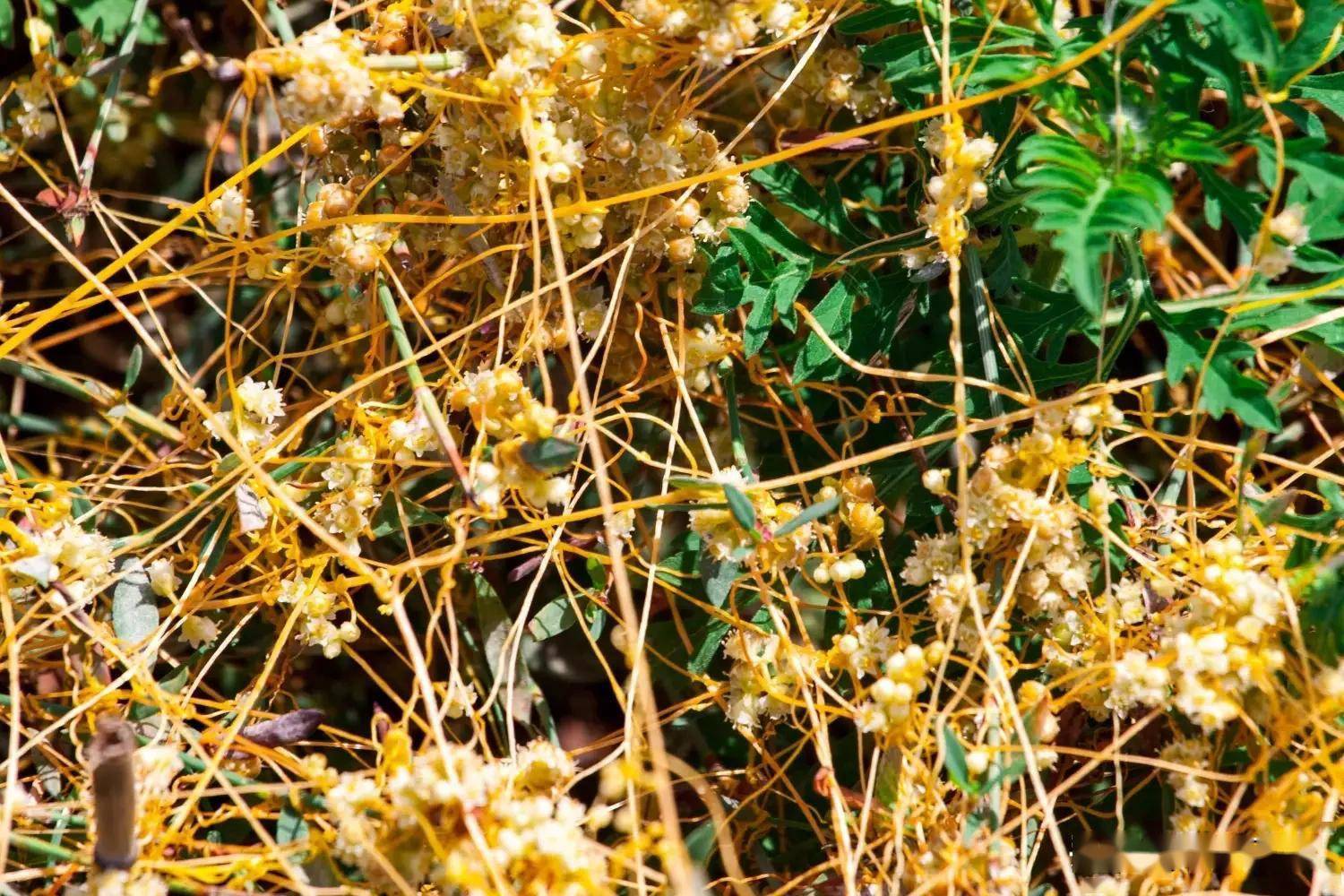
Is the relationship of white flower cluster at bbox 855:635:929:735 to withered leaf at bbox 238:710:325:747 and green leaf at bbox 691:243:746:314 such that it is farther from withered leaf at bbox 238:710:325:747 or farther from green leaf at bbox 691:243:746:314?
withered leaf at bbox 238:710:325:747

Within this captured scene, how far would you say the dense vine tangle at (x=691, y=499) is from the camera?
0.98 m

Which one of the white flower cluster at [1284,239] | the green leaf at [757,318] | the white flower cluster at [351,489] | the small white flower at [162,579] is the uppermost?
the white flower cluster at [1284,239]

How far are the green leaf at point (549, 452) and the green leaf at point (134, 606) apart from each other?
468mm

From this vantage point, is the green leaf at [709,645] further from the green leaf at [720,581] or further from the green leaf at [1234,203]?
the green leaf at [1234,203]

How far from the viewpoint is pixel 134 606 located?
1174 millimetres

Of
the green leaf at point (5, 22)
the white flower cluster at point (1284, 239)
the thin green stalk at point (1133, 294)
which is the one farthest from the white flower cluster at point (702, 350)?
the green leaf at point (5, 22)

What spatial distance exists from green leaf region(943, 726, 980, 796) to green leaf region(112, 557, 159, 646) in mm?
757

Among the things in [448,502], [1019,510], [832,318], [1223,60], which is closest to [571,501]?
[448,502]

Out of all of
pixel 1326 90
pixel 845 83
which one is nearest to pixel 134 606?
pixel 845 83

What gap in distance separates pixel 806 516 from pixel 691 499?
Result: 13 cm

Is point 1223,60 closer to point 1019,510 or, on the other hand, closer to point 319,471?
point 1019,510

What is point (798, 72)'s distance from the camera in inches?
48.0

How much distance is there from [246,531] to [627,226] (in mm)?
475

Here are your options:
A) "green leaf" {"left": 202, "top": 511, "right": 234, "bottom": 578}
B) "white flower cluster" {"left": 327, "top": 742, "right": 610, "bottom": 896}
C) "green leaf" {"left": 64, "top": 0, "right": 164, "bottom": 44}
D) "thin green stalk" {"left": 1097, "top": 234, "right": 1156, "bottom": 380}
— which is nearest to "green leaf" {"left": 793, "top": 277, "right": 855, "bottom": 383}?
"thin green stalk" {"left": 1097, "top": 234, "right": 1156, "bottom": 380}
